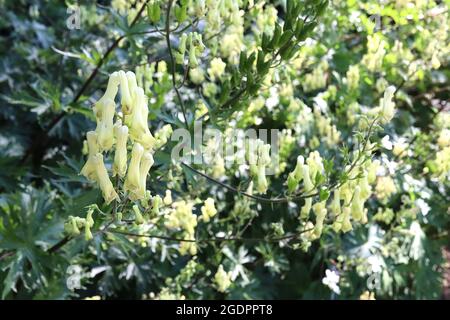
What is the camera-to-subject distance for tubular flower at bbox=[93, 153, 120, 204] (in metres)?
1.05

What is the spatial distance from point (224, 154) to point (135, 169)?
0.76 metres

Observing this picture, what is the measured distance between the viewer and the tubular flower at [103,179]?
1.05 metres

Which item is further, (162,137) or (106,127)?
(162,137)

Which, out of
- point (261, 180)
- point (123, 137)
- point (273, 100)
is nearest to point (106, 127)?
point (123, 137)

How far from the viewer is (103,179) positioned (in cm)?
106

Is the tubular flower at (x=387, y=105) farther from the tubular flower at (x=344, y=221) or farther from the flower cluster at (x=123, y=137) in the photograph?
the flower cluster at (x=123, y=137)

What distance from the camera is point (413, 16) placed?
1.86 meters

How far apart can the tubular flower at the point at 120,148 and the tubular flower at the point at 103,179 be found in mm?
21

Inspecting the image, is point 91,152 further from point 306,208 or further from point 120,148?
point 306,208

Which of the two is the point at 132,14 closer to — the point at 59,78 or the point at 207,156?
the point at 207,156

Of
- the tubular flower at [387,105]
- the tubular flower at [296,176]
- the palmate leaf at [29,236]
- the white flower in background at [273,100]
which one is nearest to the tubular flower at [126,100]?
the tubular flower at [296,176]

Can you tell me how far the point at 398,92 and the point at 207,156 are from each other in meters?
1.06

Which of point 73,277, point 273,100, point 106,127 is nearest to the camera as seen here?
point 106,127
